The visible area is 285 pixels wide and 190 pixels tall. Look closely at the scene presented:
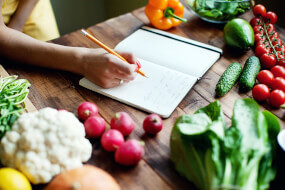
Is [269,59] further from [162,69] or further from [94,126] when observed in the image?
[94,126]

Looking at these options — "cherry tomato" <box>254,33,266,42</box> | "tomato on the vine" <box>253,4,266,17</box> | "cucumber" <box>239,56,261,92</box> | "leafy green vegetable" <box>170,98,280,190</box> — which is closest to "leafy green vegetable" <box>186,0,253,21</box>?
"tomato on the vine" <box>253,4,266,17</box>

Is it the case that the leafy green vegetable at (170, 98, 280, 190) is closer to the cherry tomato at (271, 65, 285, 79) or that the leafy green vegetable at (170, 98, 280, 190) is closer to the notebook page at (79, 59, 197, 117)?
the notebook page at (79, 59, 197, 117)

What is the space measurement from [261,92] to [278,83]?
8 cm

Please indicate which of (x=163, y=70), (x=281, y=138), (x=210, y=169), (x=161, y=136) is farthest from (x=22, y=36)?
(x=281, y=138)

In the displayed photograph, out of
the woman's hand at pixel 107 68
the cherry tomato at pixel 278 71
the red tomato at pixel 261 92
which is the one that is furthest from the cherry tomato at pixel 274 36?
the woman's hand at pixel 107 68

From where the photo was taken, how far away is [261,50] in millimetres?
1028

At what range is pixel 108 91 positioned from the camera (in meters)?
0.90

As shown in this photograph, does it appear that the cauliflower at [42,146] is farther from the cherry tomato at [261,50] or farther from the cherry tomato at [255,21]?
the cherry tomato at [255,21]

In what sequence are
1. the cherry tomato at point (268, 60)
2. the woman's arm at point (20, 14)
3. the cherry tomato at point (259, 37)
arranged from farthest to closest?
1. the woman's arm at point (20, 14)
2. the cherry tomato at point (259, 37)
3. the cherry tomato at point (268, 60)

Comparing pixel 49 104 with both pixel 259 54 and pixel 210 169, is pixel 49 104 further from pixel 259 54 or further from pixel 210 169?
pixel 259 54

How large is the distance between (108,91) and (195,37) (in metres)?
0.51

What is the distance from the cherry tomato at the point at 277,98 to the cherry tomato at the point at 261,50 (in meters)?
0.22

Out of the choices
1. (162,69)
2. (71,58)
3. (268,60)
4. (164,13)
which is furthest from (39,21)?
(268,60)

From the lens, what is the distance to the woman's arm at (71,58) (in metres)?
0.88
